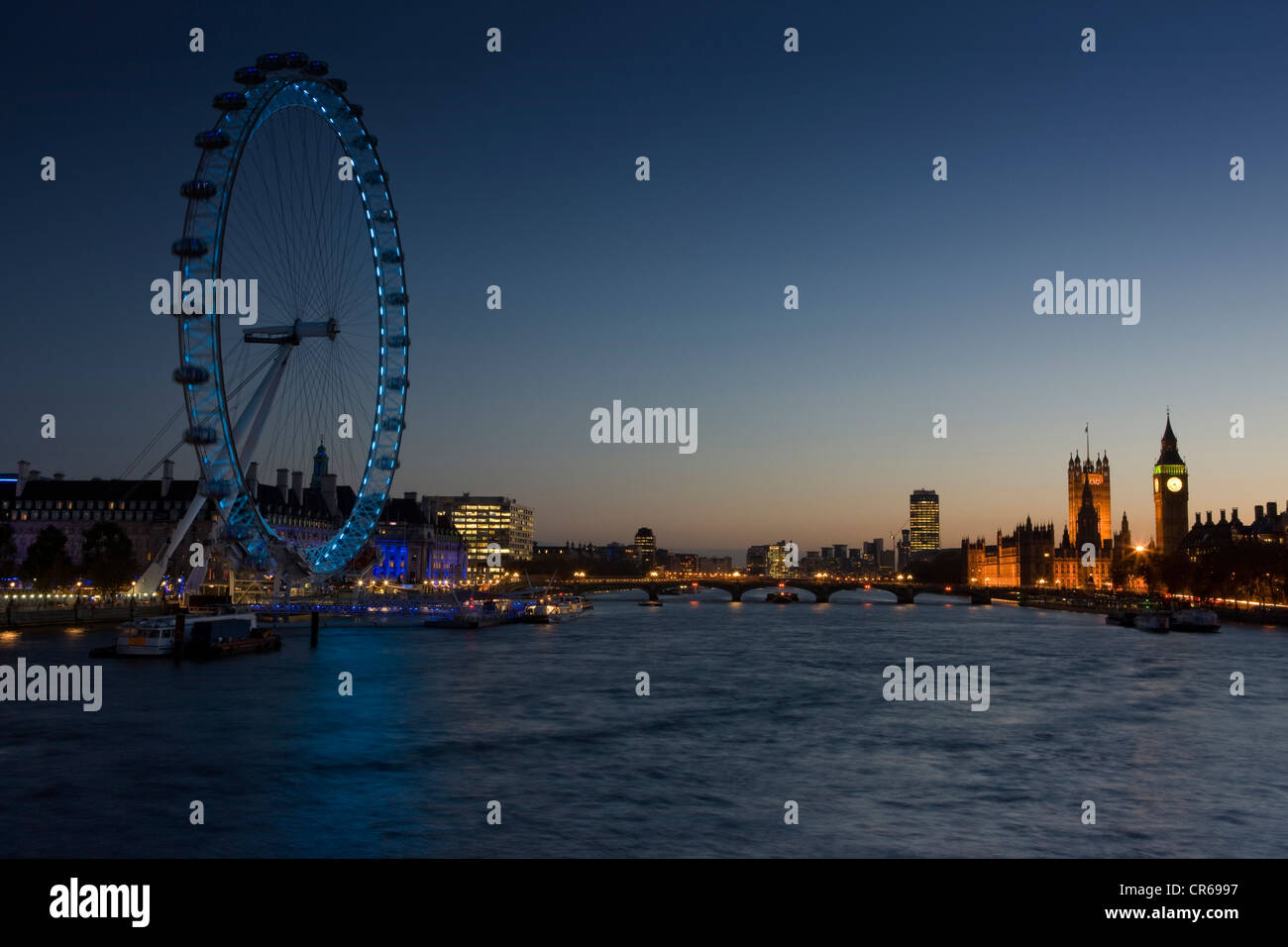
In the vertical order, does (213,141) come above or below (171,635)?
above

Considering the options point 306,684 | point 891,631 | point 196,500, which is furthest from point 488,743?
point 891,631

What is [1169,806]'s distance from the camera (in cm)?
2456

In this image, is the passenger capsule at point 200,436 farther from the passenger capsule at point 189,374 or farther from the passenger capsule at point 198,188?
the passenger capsule at point 198,188

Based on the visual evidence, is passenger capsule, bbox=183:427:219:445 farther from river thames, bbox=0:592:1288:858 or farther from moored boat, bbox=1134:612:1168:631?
moored boat, bbox=1134:612:1168:631

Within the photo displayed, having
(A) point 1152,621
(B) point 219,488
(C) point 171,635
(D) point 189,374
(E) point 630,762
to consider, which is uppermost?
(D) point 189,374

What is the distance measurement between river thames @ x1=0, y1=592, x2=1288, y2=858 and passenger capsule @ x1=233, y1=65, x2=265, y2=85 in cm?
2585

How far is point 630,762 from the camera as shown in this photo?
93.8ft

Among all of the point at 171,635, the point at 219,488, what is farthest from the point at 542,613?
the point at 171,635

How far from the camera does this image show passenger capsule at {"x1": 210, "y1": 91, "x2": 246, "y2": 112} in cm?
5147

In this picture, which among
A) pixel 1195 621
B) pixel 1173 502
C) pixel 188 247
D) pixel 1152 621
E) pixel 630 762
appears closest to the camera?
pixel 630 762

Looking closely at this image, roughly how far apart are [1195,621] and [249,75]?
76464 millimetres

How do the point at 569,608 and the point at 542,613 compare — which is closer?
the point at 542,613

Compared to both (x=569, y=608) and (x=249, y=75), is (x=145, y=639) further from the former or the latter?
(x=569, y=608)
